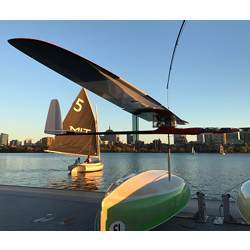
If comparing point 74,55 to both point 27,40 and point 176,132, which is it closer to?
point 27,40

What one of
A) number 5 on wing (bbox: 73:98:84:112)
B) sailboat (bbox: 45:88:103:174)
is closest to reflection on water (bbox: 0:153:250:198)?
sailboat (bbox: 45:88:103:174)

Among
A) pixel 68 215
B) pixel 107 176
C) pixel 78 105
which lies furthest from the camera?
pixel 107 176

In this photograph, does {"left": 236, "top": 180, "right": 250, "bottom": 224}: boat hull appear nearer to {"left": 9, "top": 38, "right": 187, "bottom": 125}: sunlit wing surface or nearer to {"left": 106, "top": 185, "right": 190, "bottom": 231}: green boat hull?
{"left": 106, "top": 185, "right": 190, "bottom": 231}: green boat hull

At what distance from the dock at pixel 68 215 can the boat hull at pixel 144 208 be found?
1.12 feet

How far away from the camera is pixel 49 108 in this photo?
8.34m

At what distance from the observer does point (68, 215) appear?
8.12 meters

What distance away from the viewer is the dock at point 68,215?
692 centimetres

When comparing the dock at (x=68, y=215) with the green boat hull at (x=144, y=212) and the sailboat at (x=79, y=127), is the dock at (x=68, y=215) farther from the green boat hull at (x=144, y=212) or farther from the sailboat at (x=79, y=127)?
the sailboat at (x=79, y=127)

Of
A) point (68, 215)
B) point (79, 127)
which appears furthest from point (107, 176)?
point (68, 215)

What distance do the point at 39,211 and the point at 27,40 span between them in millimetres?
4984

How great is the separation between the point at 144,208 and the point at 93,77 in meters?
2.95

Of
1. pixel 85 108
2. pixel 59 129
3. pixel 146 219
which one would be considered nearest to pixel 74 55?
pixel 59 129

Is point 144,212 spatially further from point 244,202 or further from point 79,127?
point 79,127

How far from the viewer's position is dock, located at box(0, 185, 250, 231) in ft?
22.7
